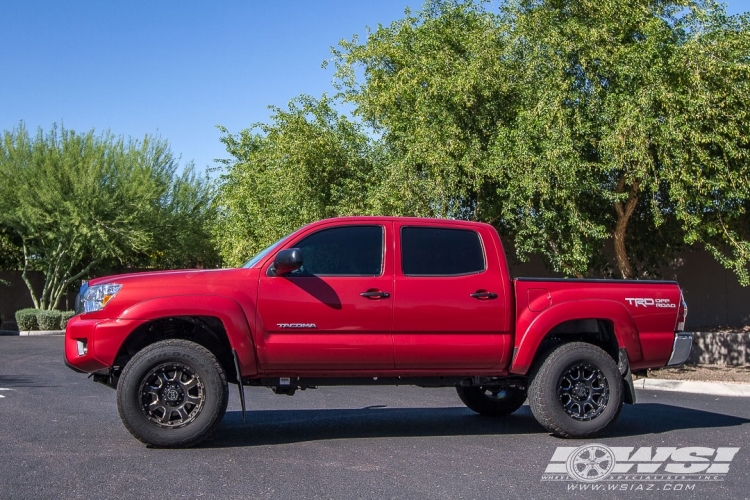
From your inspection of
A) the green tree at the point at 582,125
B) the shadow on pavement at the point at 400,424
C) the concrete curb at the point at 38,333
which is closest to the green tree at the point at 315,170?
the green tree at the point at 582,125

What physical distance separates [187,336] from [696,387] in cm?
864

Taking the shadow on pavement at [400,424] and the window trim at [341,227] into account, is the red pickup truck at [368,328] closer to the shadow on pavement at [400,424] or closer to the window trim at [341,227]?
the window trim at [341,227]

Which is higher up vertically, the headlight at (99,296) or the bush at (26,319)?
the headlight at (99,296)

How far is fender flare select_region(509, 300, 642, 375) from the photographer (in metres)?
7.95

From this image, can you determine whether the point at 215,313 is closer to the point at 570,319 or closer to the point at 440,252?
the point at 440,252

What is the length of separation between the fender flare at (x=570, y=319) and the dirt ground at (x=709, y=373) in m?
6.48

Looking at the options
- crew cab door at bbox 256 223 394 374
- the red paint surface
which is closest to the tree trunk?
the red paint surface

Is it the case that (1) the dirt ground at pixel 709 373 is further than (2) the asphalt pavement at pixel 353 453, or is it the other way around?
(1) the dirt ground at pixel 709 373

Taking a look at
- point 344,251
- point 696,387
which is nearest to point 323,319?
point 344,251

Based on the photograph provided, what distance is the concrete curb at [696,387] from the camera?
42.2ft

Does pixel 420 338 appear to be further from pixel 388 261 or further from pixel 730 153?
pixel 730 153

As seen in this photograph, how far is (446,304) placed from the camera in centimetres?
782

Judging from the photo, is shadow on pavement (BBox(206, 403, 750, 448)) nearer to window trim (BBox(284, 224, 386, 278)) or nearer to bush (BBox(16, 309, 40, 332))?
window trim (BBox(284, 224, 386, 278))

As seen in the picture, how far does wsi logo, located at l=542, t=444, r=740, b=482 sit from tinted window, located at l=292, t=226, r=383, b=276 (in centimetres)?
231
